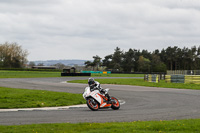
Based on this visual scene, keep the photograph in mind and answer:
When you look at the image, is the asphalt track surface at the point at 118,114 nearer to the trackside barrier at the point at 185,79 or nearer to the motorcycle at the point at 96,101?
the motorcycle at the point at 96,101

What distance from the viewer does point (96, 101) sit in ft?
47.4

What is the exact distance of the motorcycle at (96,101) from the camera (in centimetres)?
1429

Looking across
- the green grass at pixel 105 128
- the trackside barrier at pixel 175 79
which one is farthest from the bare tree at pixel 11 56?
the green grass at pixel 105 128

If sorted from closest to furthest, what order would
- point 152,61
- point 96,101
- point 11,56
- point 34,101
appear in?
point 96,101 < point 34,101 < point 11,56 < point 152,61

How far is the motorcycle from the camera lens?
14.3m

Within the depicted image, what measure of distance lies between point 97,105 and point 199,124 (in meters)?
6.09

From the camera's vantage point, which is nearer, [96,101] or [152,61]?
[96,101]

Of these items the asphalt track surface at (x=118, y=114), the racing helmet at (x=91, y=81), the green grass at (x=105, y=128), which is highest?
the racing helmet at (x=91, y=81)

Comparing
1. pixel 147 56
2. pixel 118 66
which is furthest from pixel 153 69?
pixel 147 56

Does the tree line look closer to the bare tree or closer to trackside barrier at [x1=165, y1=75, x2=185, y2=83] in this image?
the bare tree

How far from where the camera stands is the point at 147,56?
16825 cm

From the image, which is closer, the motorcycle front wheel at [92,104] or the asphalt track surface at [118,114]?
the asphalt track surface at [118,114]

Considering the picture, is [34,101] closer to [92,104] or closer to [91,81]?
[92,104]

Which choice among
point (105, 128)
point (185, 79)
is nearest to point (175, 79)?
point (185, 79)
